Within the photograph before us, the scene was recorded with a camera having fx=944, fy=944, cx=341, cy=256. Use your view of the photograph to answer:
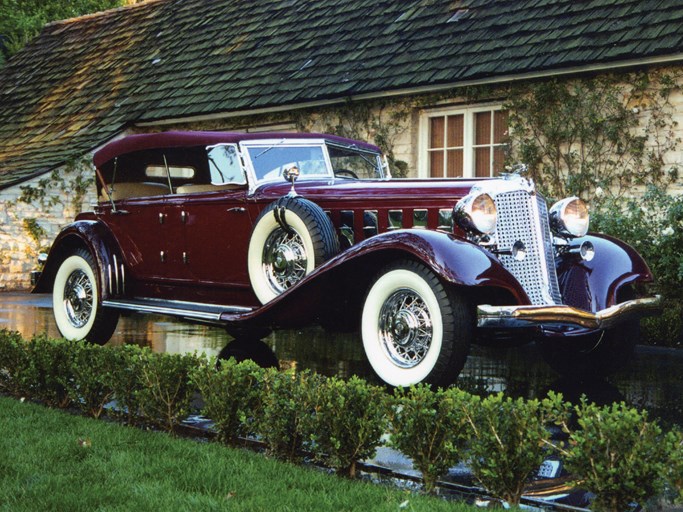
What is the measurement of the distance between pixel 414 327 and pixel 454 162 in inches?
275

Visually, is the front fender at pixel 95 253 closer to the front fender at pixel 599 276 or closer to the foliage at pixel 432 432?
the front fender at pixel 599 276

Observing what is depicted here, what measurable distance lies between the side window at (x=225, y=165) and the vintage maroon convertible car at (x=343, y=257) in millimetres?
16

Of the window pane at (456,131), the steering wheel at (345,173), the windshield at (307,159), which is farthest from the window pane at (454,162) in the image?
the steering wheel at (345,173)

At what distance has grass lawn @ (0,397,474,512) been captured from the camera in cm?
372

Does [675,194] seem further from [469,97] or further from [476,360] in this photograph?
[476,360]

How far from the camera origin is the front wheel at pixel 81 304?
26.8 ft

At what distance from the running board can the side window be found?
3.34 ft

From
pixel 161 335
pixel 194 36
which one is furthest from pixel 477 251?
pixel 194 36

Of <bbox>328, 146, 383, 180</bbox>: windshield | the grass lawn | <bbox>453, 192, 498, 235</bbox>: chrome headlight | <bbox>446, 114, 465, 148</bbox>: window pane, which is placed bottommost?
the grass lawn

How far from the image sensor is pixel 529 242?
20.2 ft

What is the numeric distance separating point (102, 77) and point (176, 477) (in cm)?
1543

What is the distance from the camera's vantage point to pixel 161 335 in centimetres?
940

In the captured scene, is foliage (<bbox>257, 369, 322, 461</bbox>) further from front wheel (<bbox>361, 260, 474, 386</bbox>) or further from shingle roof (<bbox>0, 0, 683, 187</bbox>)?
shingle roof (<bbox>0, 0, 683, 187</bbox>)

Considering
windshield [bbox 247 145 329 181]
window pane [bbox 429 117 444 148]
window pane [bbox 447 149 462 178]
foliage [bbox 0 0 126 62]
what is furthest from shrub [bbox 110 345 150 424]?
foliage [bbox 0 0 126 62]
